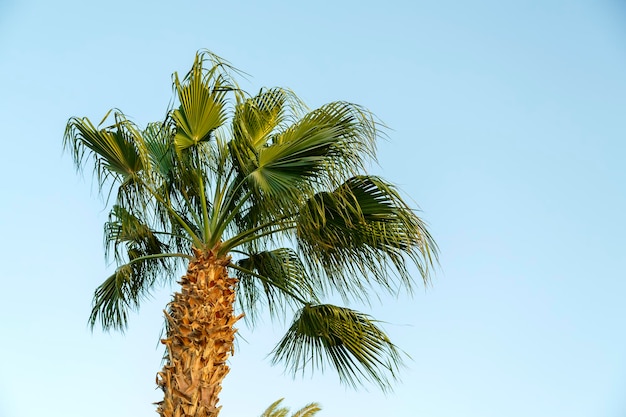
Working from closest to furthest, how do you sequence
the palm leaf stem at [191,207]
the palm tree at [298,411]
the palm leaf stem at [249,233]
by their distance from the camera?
the palm leaf stem at [249,233]
the palm leaf stem at [191,207]
the palm tree at [298,411]

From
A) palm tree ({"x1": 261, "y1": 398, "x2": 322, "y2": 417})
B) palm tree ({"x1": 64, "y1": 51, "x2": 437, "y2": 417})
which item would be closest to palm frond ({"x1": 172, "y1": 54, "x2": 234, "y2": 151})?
palm tree ({"x1": 64, "y1": 51, "x2": 437, "y2": 417})

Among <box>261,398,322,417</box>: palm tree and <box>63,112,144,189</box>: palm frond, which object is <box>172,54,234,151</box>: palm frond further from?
<box>261,398,322,417</box>: palm tree

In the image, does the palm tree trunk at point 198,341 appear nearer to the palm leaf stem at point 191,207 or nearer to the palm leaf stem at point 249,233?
the palm leaf stem at point 249,233

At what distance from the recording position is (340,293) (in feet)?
22.7

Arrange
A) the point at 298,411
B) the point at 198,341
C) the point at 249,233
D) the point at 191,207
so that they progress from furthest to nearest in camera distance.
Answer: the point at 298,411 < the point at 191,207 < the point at 249,233 < the point at 198,341

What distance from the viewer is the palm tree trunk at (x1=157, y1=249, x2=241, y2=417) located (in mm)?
6070

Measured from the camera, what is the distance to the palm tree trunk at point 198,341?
19.9 ft

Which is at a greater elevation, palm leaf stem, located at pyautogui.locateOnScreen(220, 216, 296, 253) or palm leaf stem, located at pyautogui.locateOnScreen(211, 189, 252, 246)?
palm leaf stem, located at pyautogui.locateOnScreen(211, 189, 252, 246)

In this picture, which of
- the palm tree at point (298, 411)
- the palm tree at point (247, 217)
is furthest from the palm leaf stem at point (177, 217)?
the palm tree at point (298, 411)

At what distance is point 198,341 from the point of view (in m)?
6.26

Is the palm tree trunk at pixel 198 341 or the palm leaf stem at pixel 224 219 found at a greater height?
the palm leaf stem at pixel 224 219

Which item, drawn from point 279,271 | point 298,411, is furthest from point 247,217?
point 298,411

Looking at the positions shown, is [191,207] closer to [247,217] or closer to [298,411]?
[247,217]

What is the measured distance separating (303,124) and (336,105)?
0.38 metres
